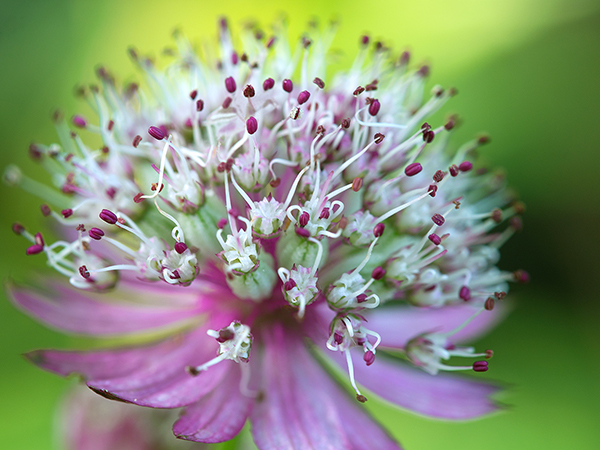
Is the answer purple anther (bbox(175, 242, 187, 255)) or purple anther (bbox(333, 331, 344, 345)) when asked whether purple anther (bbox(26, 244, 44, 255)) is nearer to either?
purple anther (bbox(175, 242, 187, 255))

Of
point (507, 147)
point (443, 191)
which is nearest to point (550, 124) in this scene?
point (507, 147)

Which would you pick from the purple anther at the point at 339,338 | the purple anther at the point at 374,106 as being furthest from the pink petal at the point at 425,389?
the purple anther at the point at 374,106

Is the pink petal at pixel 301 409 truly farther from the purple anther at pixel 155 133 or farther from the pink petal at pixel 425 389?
the purple anther at pixel 155 133

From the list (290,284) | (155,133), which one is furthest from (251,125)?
(290,284)

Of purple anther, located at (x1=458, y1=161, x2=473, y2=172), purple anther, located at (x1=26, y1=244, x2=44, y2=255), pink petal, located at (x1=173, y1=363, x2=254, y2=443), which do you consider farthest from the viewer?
purple anther, located at (x1=458, y1=161, x2=473, y2=172)

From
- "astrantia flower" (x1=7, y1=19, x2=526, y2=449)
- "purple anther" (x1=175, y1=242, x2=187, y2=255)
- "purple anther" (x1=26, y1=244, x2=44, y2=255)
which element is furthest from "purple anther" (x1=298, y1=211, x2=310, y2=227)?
"purple anther" (x1=26, y1=244, x2=44, y2=255)

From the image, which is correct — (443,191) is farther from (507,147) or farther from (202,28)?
(202,28)
